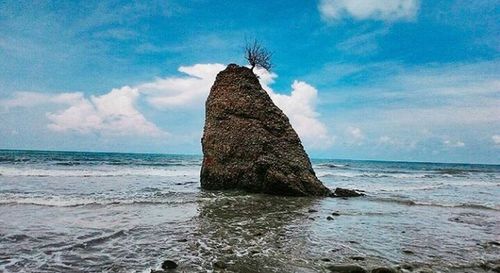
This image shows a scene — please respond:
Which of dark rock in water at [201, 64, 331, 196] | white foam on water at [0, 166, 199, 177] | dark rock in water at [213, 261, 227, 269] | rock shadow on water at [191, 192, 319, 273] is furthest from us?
white foam on water at [0, 166, 199, 177]

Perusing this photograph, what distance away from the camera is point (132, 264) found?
808 cm

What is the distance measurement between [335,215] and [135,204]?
8575 mm

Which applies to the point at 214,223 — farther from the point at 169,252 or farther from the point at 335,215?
the point at 335,215

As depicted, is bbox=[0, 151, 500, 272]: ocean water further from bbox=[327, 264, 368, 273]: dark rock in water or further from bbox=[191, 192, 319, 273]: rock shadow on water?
bbox=[327, 264, 368, 273]: dark rock in water

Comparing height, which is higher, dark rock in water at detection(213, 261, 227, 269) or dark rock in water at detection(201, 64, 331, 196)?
dark rock in water at detection(201, 64, 331, 196)

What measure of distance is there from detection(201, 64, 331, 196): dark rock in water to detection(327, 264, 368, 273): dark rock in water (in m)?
12.3

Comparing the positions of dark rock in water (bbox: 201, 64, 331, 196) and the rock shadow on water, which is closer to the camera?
the rock shadow on water

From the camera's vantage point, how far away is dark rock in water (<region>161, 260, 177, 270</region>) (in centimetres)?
779

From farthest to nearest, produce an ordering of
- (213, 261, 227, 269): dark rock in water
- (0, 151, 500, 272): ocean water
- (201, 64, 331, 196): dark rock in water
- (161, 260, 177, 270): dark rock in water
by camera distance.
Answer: (201, 64, 331, 196): dark rock in water < (0, 151, 500, 272): ocean water < (213, 261, 227, 269): dark rock in water < (161, 260, 177, 270): dark rock in water

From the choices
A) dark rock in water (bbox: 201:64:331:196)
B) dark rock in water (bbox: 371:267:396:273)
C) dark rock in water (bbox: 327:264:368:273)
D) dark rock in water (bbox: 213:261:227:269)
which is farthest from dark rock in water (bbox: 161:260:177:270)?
dark rock in water (bbox: 201:64:331:196)

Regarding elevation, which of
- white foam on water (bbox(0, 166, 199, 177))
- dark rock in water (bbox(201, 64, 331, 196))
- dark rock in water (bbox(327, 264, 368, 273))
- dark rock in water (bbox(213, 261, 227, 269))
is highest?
dark rock in water (bbox(201, 64, 331, 196))

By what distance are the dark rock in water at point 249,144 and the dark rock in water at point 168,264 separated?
12.8 m

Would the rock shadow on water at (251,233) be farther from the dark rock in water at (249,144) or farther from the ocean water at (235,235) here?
the dark rock in water at (249,144)

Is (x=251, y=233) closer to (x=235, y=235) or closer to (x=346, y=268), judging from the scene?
(x=235, y=235)
